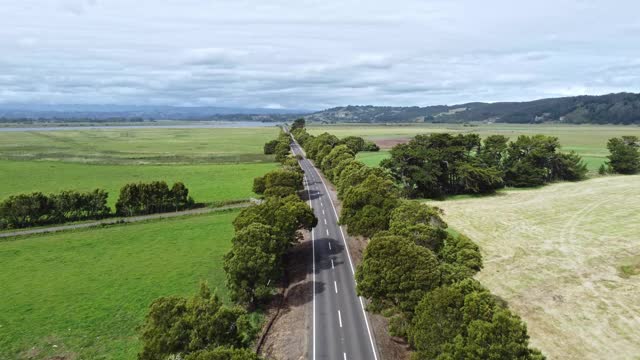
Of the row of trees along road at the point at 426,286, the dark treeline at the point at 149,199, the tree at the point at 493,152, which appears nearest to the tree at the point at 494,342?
the row of trees along road at the point at 426,286

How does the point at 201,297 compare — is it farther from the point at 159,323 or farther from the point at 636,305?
the point at 636,305

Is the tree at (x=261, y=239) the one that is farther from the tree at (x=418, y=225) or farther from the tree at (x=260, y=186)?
the tree at (x=260, y=186)

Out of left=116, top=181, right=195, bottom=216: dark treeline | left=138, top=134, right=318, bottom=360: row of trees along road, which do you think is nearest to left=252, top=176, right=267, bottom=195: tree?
left=138, top=134, right=318, bottom=360: row of trees along road

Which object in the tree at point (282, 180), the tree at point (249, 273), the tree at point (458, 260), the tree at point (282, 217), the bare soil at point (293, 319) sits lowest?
the bare soil at point (293, 319)

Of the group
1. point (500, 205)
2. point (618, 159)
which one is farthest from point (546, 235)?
point (618, 159)

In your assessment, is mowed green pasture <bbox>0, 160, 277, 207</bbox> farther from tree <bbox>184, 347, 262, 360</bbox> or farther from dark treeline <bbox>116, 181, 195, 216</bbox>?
tree <bbox>184, 347, 262, 360</bbox>

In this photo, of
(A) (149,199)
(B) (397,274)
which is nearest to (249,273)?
(B) (397,274)

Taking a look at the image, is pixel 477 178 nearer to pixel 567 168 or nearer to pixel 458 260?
pixel 567 168
